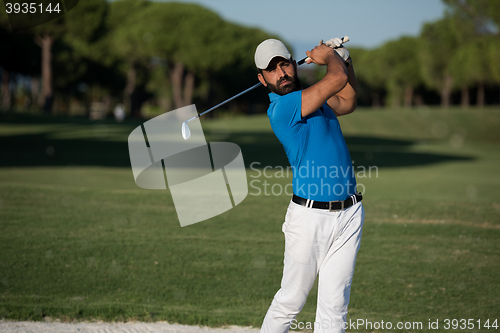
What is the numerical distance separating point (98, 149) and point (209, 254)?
17194 mm

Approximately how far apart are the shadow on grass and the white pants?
46.7 ft

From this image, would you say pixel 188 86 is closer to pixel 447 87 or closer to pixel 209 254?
pixel 447 87

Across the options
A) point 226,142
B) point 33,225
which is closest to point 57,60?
point 226,142

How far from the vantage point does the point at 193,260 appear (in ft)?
21.0

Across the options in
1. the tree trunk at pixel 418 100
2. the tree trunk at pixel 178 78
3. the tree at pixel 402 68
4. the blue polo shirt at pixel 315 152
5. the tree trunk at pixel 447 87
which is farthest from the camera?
the tree trunk at pixel 418 100

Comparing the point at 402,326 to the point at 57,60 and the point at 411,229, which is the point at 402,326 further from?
the point at 57,60

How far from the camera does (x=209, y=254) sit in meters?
6.67

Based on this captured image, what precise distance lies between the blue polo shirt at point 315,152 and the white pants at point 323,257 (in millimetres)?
126

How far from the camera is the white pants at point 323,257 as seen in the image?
3.14 m

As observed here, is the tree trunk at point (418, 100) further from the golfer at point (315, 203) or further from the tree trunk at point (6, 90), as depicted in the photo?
the golfer at point (315, 203)

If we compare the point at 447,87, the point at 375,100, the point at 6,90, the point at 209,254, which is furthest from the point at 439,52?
the point at 209,254

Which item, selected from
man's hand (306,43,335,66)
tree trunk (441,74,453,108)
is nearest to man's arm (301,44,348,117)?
man's hand (306,43,335,66)

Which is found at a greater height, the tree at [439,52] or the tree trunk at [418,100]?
the tree at [439,52]

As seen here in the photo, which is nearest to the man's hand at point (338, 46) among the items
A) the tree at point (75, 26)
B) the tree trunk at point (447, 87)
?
the tree at point (75, 26)
